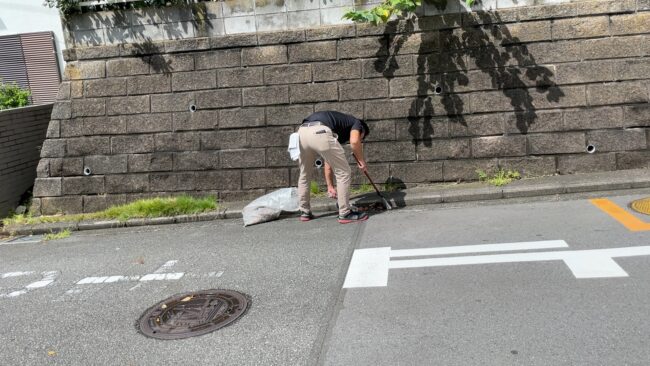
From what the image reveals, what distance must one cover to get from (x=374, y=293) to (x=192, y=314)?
149 centimetres

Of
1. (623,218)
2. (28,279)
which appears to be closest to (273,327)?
(28,279)

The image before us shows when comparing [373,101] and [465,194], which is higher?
[373,101]

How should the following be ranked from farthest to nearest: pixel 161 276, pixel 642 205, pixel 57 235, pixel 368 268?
pixel 57 235 < pixel 642 205 < pixel 161 276 < pixel 368 268

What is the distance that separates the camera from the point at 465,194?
738cm

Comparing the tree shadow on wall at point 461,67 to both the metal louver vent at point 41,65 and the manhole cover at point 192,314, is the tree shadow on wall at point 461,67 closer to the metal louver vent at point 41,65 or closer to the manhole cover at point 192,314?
the manhole cover at point 192,314

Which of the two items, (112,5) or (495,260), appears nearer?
(495,260)

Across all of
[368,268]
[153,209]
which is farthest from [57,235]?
[368,268]

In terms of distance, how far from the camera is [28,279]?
225 inches

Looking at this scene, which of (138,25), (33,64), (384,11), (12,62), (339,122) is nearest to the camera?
(339,122)

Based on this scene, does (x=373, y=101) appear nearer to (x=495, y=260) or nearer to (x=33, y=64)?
(x=495, y=260)

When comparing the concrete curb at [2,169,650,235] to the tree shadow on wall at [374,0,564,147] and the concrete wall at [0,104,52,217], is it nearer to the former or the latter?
the tree shadow on wall at [374,0,564,147]

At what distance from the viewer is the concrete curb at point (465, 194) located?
7137 millimetres

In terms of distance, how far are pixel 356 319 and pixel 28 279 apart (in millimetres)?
3823

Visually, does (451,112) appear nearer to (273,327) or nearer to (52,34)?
(273,327)
